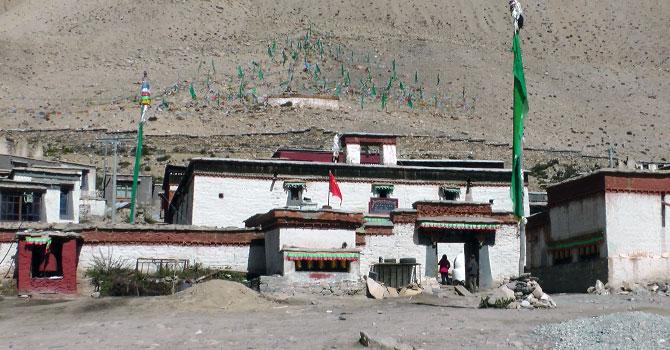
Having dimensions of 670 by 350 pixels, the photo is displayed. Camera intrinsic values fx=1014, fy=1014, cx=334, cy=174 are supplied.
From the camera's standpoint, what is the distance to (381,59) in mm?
125938

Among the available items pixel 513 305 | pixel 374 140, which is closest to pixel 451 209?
pixel 513 305

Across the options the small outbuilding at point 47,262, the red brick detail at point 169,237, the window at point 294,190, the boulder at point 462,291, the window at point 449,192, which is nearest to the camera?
the boulder at point 462,291

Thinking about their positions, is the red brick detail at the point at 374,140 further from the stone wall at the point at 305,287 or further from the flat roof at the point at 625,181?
the stone wall at the point at 305,287

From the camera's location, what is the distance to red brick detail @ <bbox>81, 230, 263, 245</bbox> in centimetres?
3356

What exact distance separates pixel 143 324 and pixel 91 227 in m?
11.1

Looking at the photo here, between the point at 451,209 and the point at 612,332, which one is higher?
the point at 451,209

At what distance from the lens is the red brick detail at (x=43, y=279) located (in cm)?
3138

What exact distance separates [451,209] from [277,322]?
13236 mm

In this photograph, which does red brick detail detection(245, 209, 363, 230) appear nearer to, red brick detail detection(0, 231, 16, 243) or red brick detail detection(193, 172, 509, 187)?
red brick detail detection(0, 231, 16, 243)

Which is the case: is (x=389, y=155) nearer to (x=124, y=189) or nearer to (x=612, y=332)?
(x=124, y=189)

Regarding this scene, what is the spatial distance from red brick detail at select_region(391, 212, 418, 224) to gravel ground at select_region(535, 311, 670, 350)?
12.6 metres

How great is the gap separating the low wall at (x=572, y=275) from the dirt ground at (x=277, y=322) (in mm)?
3998

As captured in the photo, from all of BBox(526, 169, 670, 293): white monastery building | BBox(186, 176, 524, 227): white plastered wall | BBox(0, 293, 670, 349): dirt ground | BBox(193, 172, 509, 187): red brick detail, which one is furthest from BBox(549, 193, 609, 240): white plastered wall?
BBox(186, 176, 524, 227): white plastered wall

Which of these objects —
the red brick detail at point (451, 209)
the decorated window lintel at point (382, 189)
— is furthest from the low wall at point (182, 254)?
the decorated window lintel at point (382, 189)
